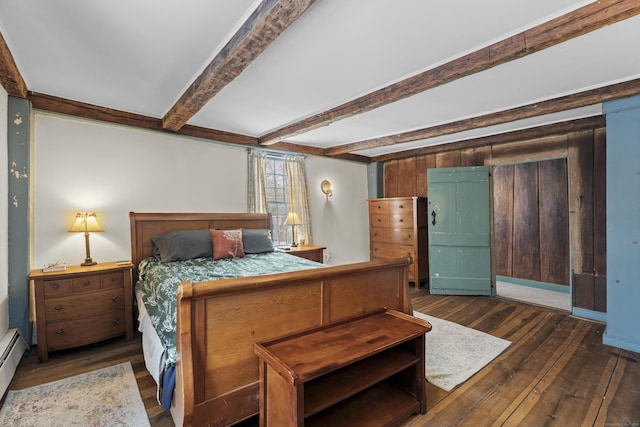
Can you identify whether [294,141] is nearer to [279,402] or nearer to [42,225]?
[42,225]

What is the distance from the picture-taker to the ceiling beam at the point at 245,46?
1.47 m

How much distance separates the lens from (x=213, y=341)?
1.56m

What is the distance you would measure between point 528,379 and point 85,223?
4172 millimetres

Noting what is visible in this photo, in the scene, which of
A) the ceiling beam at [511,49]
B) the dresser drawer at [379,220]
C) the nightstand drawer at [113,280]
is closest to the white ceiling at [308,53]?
the ceiling beam at [511,49]

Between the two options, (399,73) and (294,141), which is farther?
(294,141)

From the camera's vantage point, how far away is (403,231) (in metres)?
4.96

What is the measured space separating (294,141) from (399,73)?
2482mm

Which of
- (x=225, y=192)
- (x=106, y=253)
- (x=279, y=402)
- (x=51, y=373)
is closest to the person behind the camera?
(x=279, y=402)

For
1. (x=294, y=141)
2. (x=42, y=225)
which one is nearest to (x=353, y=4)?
(x=294, y=141)

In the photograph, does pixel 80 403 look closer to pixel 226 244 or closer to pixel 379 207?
pixel 226 244

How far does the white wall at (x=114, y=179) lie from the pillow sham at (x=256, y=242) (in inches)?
25.0

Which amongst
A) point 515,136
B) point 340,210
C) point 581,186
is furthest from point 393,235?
point 581,186

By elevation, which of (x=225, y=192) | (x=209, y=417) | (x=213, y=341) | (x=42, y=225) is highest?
(x=225, y=192)

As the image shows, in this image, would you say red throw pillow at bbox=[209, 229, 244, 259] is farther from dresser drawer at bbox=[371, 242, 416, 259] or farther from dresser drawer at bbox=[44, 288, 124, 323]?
dresser drawer at bbox=[371, 242, 416, 259]
